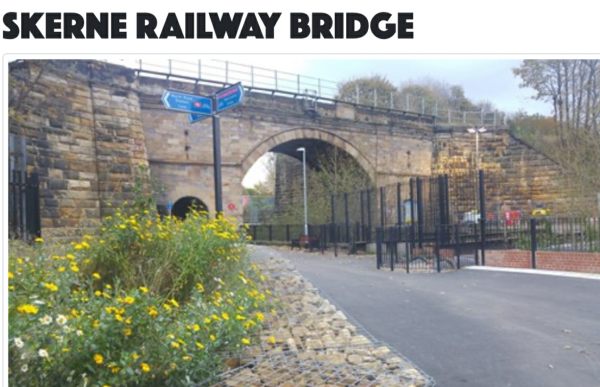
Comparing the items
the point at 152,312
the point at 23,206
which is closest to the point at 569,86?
the point at 23,206

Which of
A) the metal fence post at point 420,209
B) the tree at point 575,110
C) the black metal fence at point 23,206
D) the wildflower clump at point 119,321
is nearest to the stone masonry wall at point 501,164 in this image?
the tree at point 575,110

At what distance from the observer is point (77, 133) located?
16.7 metres

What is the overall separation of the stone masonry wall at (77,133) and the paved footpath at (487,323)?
8443mm

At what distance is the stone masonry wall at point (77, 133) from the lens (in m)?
14.0

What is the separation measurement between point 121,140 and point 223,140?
6.25m

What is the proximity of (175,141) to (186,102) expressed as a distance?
1430cm

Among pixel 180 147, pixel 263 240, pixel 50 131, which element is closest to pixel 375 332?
pixel 50 131

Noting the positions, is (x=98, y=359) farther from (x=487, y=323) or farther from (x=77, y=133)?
(x=77, y=133)

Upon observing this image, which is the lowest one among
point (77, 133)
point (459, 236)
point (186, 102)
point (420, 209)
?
point (459, 236)

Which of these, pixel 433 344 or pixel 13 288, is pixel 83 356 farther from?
pixel 433 344

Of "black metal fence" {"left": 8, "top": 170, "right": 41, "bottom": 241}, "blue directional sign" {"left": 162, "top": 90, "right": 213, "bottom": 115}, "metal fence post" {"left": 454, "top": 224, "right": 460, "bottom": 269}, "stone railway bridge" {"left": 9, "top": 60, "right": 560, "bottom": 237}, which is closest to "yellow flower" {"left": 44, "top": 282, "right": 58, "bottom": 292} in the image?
"black metal fence" {"left": 8, "top": 170, "right": 41, "bottom": 241}

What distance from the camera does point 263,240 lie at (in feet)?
94.7

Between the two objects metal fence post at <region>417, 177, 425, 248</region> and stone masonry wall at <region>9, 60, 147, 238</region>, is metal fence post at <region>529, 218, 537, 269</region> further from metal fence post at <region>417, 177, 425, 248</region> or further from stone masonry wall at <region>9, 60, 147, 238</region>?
stone masonry wall at <region>9, 60, 147, 238</region>

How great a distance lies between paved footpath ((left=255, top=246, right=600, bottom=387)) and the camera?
3.97 meters
